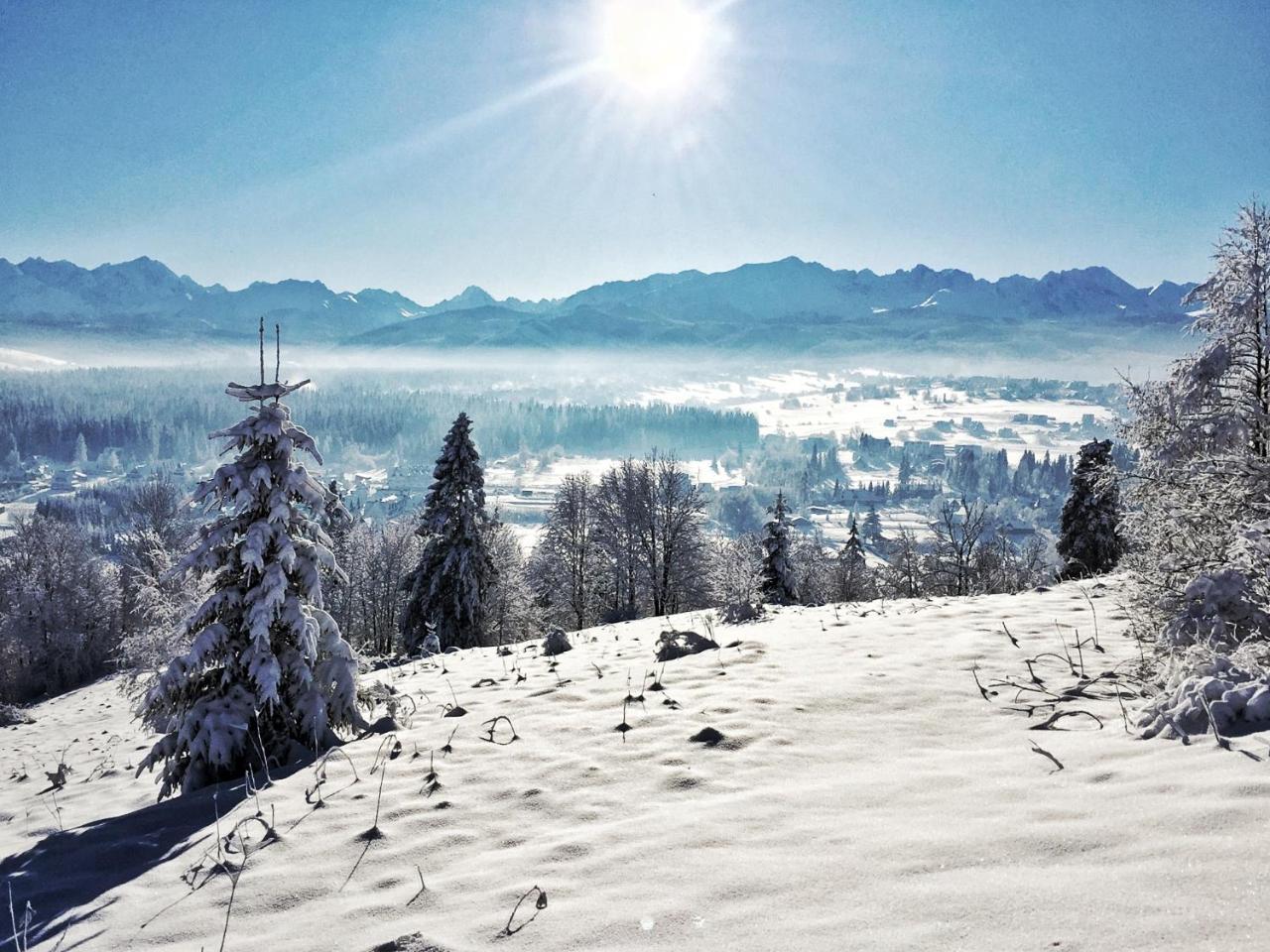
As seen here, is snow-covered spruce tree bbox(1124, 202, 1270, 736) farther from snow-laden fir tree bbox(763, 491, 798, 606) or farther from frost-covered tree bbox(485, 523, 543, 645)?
frost-covered tree bbox(485, 523, 543, 645)

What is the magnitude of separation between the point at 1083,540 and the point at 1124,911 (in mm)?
37766

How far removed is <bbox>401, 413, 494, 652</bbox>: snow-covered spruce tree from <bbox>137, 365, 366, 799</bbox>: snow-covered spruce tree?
2201 cm

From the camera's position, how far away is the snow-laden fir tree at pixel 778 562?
114 feet

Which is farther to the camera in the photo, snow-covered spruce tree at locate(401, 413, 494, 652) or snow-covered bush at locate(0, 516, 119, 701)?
snow-covered bush at locate(0, 516, 119, 701)

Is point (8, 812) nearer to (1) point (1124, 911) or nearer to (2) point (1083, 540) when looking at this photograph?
(1) point (1124, 911)

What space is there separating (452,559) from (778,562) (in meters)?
16.8

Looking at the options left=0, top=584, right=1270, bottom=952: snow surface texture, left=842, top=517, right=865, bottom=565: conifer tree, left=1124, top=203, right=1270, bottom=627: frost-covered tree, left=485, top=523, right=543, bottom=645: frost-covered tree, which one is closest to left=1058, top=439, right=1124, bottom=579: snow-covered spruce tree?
left=842, top=517, right=865, bottom=565: conifer tree

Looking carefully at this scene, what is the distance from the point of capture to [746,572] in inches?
1822

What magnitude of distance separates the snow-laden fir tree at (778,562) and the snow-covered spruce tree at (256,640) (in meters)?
29.0

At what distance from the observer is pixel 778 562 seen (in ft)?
115

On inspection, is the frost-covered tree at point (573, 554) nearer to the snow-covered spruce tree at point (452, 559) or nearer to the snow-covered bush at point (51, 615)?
the snow-covered spruce tree at point (452, 559)

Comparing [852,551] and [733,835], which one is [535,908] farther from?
[852,551]

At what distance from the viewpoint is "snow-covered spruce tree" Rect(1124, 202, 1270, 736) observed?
13.6ft

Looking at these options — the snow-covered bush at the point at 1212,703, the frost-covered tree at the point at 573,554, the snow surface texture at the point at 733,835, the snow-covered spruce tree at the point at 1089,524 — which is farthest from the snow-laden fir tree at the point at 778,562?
the snow-covered bush at the point at 1212,703
